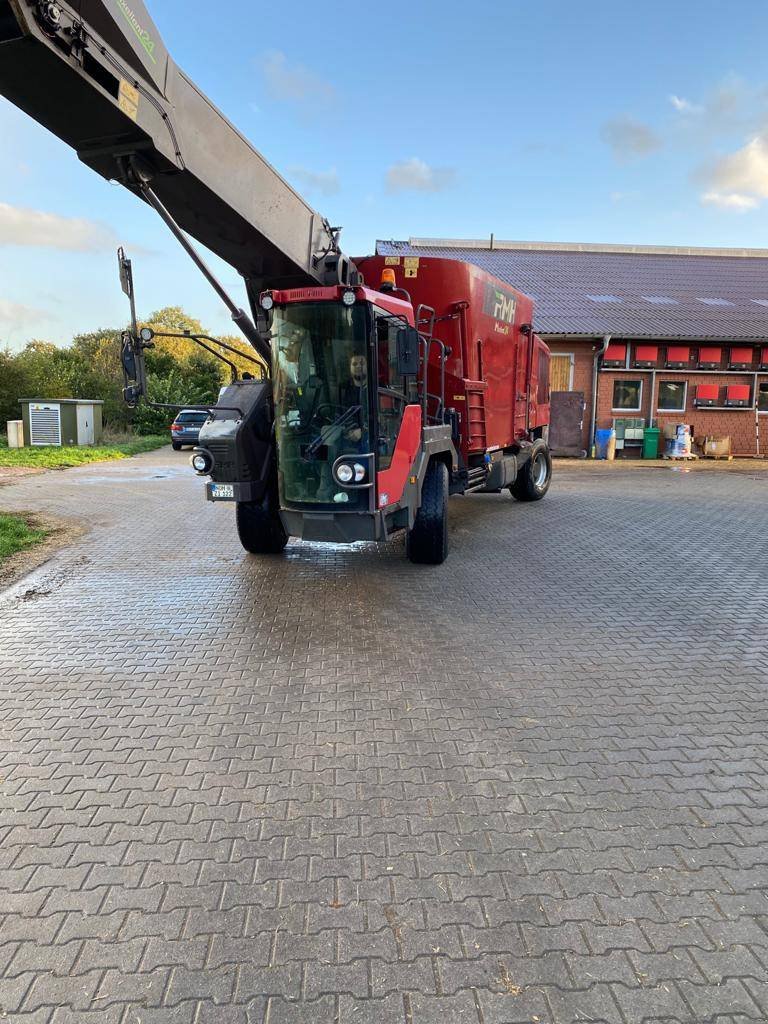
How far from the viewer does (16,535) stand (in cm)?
894

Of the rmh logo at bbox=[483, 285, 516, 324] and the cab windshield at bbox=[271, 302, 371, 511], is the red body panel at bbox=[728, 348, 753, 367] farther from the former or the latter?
the cab windshield at bbox=[271, 302, 371, 511]

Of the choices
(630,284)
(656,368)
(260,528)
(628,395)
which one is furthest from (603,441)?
(260,528)

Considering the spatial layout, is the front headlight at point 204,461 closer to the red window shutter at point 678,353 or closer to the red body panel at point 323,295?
the red body panel at point 323,295

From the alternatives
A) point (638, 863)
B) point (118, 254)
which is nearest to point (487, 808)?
point (638, 863)

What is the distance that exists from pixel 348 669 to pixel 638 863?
2330mm

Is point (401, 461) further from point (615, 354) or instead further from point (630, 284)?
point (630, 284)

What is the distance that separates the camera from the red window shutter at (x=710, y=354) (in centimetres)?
2078

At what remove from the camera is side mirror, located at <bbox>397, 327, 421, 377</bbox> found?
592 centimetres

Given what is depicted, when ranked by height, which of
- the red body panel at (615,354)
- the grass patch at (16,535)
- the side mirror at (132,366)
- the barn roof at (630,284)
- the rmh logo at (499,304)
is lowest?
the grass patch at (16,535)

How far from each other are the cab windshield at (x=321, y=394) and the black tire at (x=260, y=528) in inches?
54.4

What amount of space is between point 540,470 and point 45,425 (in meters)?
17.5

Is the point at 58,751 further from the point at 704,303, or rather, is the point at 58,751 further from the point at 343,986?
the point at 704,303

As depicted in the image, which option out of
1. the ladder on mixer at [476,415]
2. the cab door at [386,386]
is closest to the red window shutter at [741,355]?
the ladder on mixer at [476,415]

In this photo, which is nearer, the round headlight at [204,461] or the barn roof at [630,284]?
the round headlight at [204,461]
